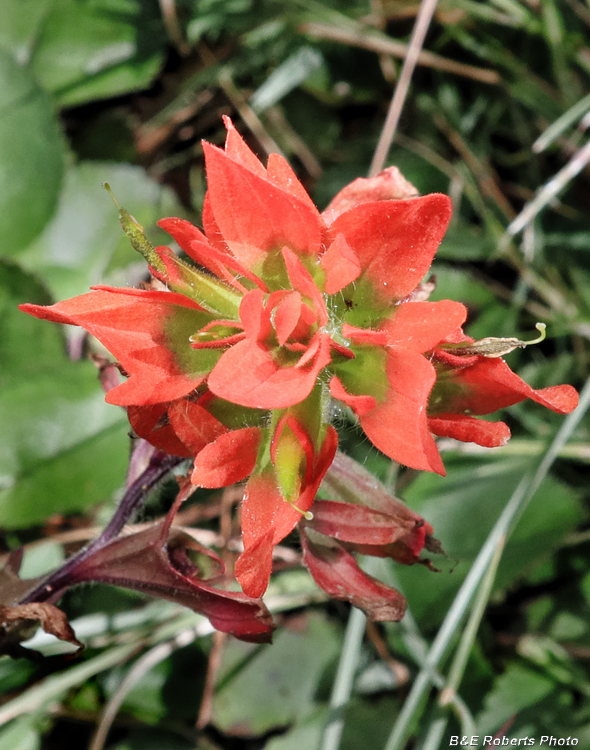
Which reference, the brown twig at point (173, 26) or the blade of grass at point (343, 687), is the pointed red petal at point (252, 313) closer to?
the blade of grass at point (343, 687)

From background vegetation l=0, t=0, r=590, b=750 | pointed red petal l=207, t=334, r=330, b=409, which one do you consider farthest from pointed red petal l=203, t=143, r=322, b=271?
background vegetation l=0, t=0, r=590, b=750

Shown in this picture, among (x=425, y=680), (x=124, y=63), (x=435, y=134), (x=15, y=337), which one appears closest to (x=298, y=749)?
(x=425, y=680)

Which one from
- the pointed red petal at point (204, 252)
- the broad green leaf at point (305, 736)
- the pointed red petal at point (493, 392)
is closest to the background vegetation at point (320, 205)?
the broad green leaf at point (305, 736)

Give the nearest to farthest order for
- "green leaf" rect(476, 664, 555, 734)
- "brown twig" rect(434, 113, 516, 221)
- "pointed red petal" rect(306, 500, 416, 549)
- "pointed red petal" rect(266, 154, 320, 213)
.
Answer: "pointed red petal" rect(266, 154, 320, 213) < "pointed red petal" rect(306, 500, 416, 549) < "green leaf" rect(476, 664, 555, 734) < "brown twig" rect(434, 113, 516, 221)

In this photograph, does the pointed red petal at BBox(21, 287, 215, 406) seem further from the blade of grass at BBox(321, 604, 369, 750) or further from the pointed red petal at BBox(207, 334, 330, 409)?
the blade of grass at BBox(321, 604, 369, 750)

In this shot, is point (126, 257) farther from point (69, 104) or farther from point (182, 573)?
point (182, 573)

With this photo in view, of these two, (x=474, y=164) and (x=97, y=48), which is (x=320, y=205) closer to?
(x=474, y=164)
